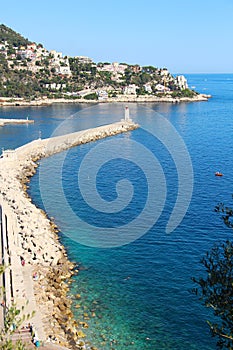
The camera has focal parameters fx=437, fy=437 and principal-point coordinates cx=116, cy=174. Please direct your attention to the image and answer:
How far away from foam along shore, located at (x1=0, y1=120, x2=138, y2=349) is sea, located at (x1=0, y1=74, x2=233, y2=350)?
19.9 inches

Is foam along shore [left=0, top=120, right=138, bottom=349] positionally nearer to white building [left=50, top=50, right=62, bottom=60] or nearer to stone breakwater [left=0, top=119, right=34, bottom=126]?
stone breakwater [left=0, top=119, right=34, bottom=126]

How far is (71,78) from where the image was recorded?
10325cm

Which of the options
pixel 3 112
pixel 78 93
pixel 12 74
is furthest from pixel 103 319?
pixel 12 74

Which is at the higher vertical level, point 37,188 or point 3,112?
point 3,112

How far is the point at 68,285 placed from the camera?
1526 centimetres

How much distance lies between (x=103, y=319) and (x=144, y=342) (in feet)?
5.11

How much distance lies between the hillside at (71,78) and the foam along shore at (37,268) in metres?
66.3

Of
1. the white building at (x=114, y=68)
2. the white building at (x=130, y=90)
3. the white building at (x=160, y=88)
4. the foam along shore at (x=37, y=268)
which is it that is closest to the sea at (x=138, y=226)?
the foam along shore at (x=37, y=268)

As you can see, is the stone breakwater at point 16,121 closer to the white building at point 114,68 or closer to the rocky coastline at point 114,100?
the rocky coastline at point 114,100

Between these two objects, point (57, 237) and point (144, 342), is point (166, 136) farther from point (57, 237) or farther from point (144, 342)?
point (144, 342)

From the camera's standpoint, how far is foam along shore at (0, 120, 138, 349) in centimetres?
1258

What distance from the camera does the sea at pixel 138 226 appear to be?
1336cm

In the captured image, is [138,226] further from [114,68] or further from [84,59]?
[84,59]

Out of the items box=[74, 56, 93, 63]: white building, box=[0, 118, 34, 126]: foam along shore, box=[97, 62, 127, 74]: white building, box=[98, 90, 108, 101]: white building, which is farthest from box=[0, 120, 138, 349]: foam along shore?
box=[74, 56, 93, 63]: white building
